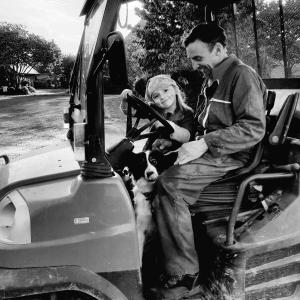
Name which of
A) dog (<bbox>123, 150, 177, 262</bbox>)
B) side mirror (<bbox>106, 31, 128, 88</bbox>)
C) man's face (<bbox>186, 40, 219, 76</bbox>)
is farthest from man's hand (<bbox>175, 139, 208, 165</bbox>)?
side mirror (<bbox>106, 31, 128, 88</bbox>)

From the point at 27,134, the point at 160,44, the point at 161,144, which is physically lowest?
the point at 27,134

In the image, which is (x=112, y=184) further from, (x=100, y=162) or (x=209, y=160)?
(x=209, y=160)

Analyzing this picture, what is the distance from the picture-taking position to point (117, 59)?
1948 millimetres

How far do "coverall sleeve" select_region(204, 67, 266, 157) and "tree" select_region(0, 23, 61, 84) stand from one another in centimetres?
6708

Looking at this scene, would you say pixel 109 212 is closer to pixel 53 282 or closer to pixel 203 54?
pixel 53 282

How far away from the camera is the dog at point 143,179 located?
2.61 metres

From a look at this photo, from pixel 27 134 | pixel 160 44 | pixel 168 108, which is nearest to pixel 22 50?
pixel 27 134

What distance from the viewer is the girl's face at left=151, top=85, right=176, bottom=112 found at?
3086mm

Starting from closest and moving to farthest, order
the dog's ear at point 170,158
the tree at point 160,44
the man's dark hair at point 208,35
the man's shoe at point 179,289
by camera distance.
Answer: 1. the man's shoe at point 179,289
2. the man's dark hair at point 208,35
3. the dog's ear at point 170,158
4. the tree at point 160,44

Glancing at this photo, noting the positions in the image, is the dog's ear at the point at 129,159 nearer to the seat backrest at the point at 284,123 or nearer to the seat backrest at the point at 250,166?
the seat backrest at the point at 250,166

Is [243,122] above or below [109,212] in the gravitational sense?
above

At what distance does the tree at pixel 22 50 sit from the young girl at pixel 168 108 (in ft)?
218

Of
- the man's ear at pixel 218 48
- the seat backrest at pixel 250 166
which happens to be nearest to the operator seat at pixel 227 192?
the seat backrest at pixel 250 166

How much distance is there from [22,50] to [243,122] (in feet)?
234
